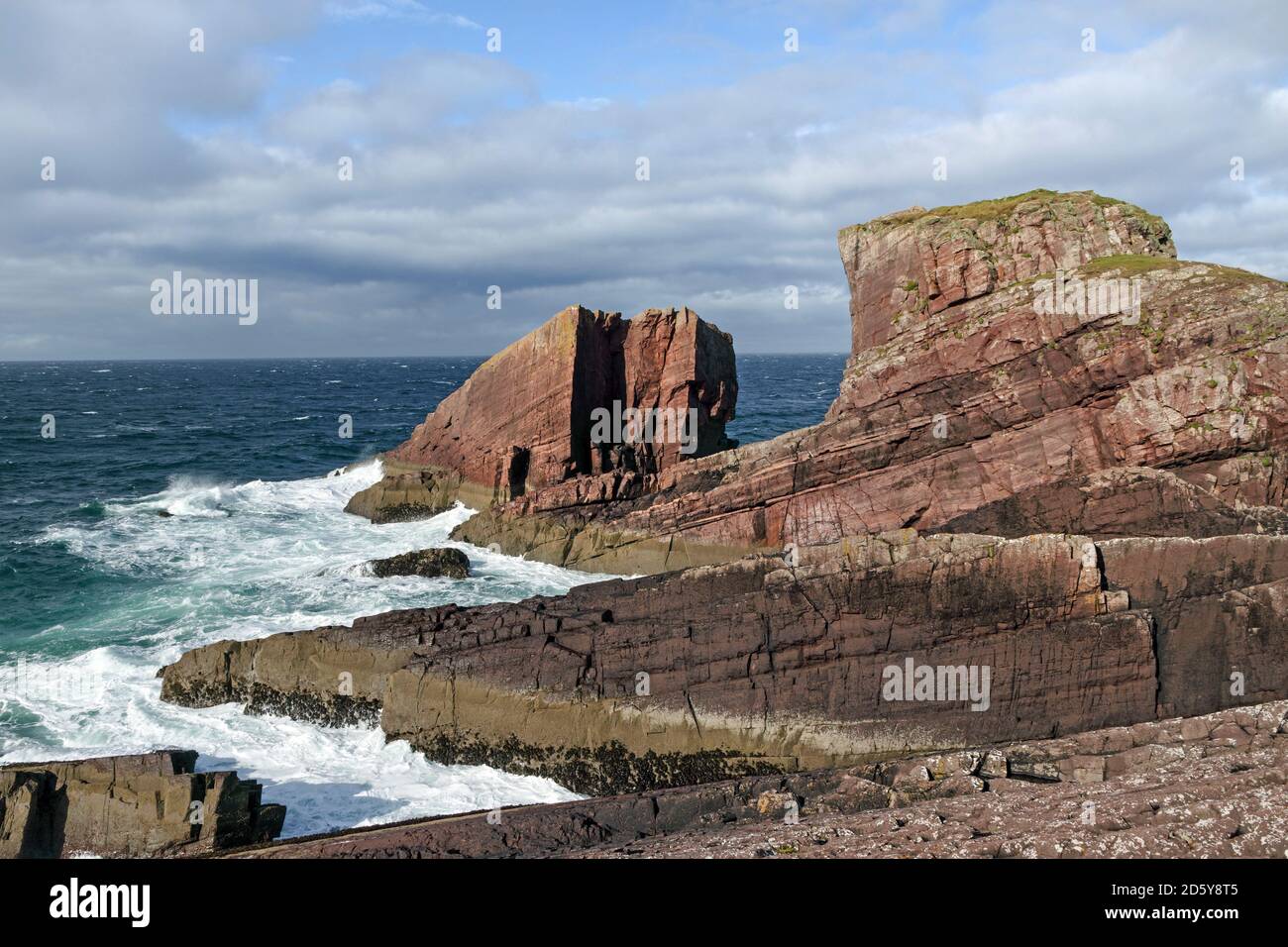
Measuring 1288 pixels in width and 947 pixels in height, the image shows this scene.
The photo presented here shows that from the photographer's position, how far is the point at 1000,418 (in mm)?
28344

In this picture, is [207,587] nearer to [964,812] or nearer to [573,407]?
[573,407]

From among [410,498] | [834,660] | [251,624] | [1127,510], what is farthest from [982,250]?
[251,624]

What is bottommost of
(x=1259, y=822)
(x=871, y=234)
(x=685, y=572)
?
(x=1259, y=822)

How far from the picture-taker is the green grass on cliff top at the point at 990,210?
32188 mm

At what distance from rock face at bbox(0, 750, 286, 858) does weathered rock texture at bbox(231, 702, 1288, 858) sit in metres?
1.33

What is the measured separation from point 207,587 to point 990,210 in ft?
109

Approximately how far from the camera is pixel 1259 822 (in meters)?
11.6

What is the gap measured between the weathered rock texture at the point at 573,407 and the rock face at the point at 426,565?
655cm

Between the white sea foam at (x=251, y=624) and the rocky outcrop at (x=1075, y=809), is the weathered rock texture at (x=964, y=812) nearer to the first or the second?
the rocky outcrop at (x=1075, y=809)

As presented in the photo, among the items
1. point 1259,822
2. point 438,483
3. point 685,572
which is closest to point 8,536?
point 438,483

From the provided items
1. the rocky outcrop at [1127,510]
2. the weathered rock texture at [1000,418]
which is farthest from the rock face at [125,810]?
the rocky outcrop at [1127,510]

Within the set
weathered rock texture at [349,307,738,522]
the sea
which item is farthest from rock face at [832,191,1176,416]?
the sea
